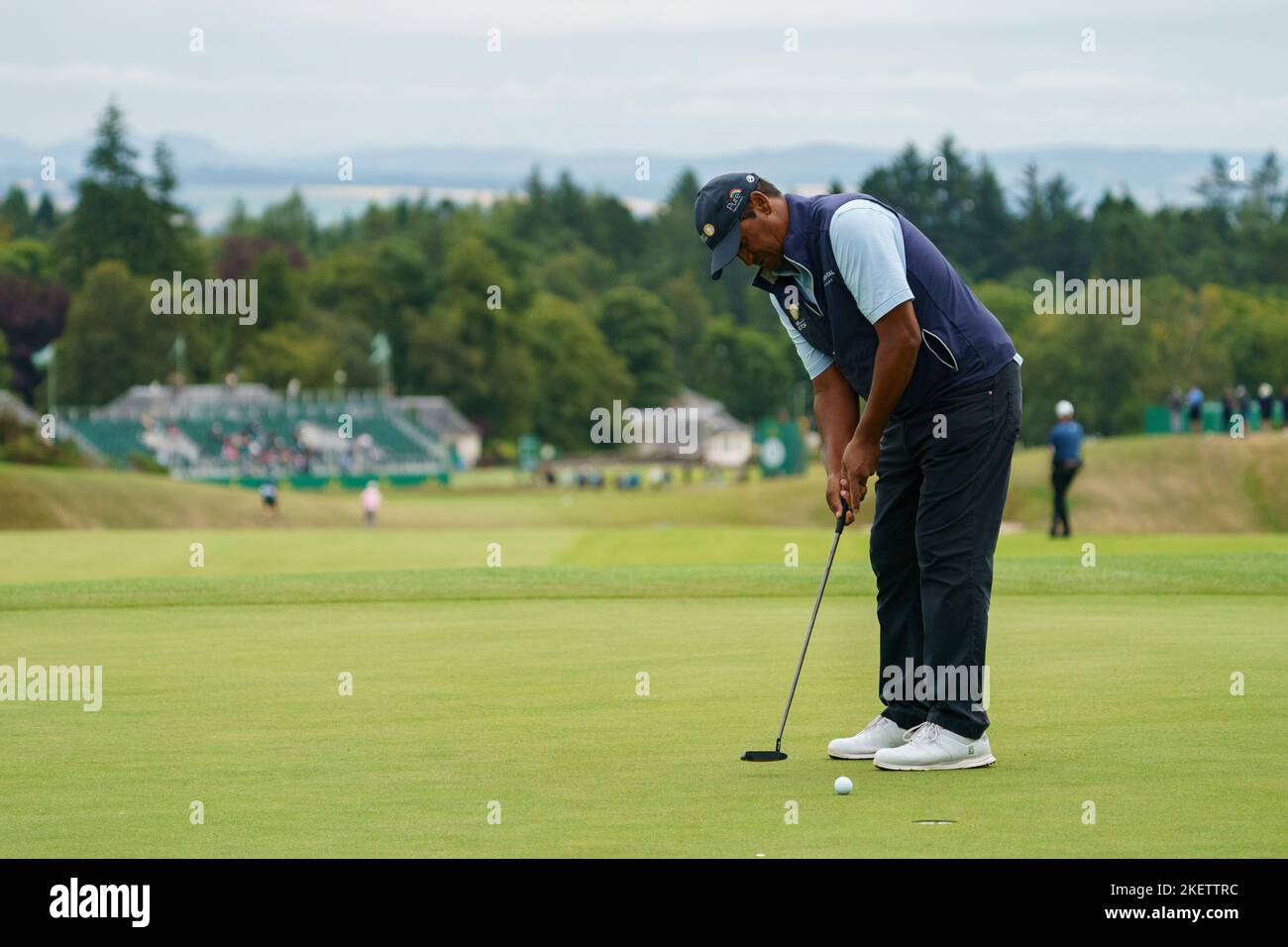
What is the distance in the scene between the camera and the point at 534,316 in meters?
156

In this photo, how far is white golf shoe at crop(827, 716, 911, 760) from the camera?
7.39 metres

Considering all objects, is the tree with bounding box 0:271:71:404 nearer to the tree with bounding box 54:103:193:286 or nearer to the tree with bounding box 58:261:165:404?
the tree with bounding box 54:103:193:286

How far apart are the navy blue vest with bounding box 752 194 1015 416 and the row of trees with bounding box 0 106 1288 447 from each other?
390ft

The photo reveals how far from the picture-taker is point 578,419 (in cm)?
15488

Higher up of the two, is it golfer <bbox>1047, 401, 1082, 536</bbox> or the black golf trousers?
the black golf trousers

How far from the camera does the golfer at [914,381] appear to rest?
7344 millimetres

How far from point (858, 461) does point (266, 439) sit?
95.9m

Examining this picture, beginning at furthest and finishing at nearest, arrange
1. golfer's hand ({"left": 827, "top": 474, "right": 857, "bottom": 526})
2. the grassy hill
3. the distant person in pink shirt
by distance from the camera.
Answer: the distant person in pink shirt, the grassy hill, golfer's hand ({"left": 827, "top": 474, "right": 857, "bottom": 526})

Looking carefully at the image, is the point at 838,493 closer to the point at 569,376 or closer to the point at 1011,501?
the point at 1011,501

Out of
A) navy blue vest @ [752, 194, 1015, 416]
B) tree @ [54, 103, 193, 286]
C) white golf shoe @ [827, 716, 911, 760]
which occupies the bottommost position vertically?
white golf shoe @ [827, 716, 911, 760]

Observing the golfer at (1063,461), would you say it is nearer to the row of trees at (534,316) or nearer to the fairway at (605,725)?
the fairway at (605,725)

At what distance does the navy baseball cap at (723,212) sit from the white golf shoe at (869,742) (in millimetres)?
1872

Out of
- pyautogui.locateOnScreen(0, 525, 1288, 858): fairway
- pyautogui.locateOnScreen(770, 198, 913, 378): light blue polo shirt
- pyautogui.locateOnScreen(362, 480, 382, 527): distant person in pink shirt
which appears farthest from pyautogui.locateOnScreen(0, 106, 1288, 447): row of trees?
pyautogui.locateOnScreen(770, 198, 913, 378): light blue polo shirt

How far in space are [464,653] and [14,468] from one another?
4318cm
